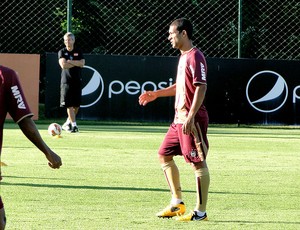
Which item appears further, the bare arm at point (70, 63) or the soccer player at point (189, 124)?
the bare arm at point (70, 63)

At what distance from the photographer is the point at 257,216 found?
10.0m

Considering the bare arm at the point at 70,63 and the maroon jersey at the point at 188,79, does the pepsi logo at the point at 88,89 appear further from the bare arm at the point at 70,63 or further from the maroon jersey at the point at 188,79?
the maroon jersey at the point at 188,79

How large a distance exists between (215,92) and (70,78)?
4.81m

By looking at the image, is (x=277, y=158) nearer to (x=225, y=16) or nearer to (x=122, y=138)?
(x=122, y=138)

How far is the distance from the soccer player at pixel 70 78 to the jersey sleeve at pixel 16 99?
15.2 metres

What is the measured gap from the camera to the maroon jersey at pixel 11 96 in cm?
638

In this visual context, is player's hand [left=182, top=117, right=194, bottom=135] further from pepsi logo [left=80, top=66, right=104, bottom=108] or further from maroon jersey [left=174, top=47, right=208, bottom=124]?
pepsi logo [left=80, top=66, right=104, bottom=108]

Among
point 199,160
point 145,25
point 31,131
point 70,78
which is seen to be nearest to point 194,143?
point 199,160

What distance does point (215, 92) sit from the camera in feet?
84.8

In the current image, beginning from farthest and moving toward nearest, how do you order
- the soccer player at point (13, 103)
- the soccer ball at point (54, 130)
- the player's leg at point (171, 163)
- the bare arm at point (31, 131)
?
the soccer ball at point (54, 130)
the player's leg at point (171, 163)
the bare arm at point (31, 131)
the soccer player at point (13, 103)

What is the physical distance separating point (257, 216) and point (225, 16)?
71.3ft

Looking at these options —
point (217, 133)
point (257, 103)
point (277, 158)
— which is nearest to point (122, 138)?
point (217, 133)

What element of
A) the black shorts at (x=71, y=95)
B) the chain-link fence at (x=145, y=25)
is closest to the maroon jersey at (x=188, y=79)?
the black shorts at (x=71, y=95)

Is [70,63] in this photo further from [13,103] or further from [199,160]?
[13,103]
